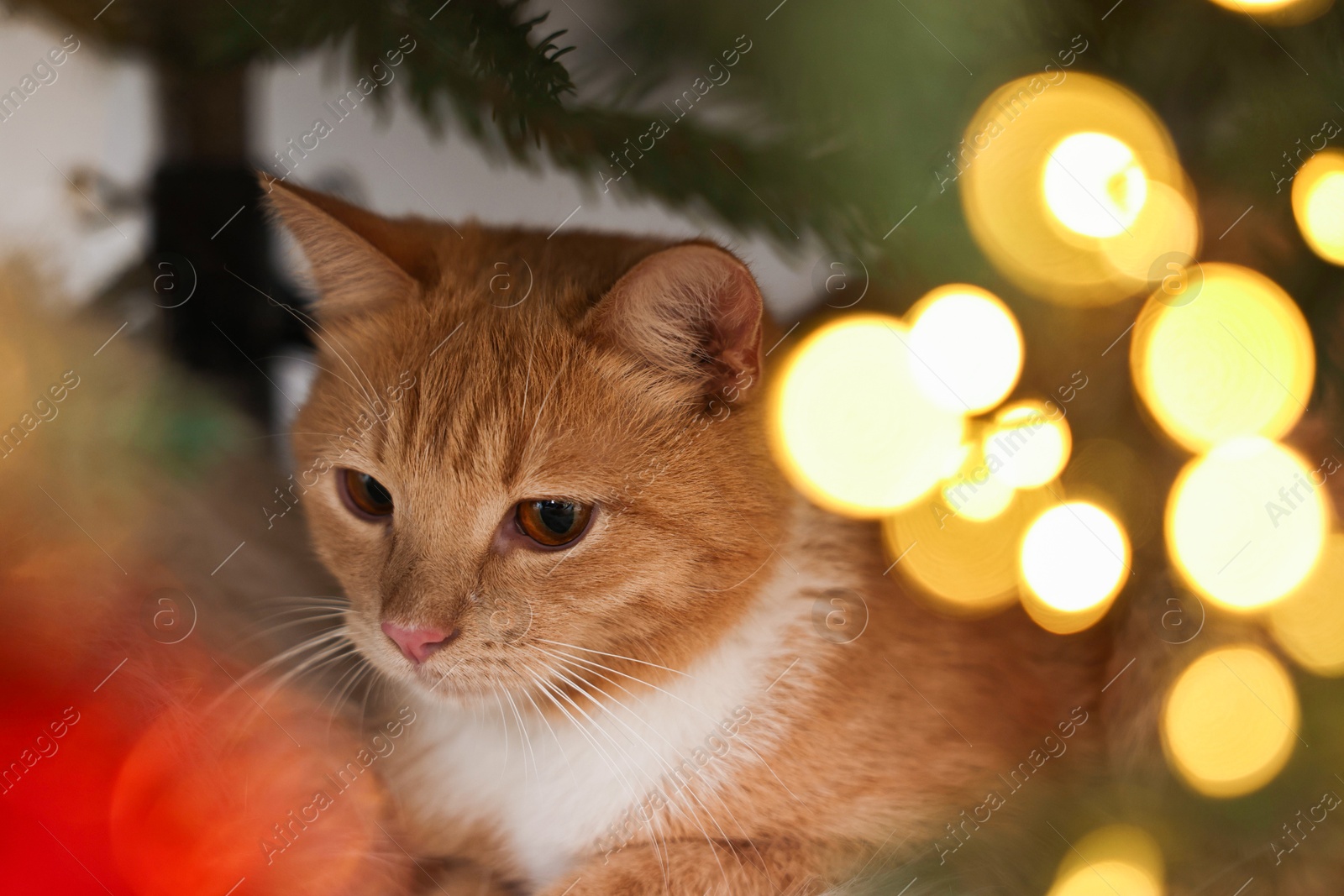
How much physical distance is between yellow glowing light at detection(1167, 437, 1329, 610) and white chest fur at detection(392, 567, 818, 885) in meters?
0.40

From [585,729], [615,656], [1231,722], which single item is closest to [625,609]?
[615,656]

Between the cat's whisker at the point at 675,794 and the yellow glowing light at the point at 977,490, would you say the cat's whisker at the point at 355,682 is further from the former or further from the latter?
the yellow glowing light at the point at 977,490

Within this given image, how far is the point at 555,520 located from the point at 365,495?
11.3 inches

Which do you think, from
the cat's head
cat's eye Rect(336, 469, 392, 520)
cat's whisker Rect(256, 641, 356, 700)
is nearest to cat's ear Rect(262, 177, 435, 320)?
the cat's head

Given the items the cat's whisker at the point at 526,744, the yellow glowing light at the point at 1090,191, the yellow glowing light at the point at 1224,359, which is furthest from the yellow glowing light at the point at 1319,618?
the cat's whisker at the point at 526,744

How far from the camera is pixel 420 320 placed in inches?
41.3

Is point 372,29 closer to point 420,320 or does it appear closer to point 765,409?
point 420,320

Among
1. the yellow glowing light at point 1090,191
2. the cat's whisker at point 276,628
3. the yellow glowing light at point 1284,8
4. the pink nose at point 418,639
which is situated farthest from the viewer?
the cat's whisker at point 276,628

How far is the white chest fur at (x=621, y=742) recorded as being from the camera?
98 cm

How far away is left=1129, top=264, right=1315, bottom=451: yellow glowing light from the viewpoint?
2.38 feet

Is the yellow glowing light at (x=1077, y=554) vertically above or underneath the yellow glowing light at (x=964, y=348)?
underneath

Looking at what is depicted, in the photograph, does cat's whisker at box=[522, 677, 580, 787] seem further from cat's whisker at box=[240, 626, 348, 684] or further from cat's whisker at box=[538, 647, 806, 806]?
cat's whisker at box=[240, 626, 348, 684]

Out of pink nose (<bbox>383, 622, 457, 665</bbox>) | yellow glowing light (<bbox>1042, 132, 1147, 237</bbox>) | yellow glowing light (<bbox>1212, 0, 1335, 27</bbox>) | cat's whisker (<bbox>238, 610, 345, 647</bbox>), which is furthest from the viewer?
Answer: cat's whisker (<bbox>238, 610, 345, 647</bbox>)

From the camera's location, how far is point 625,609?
3.10 ft
